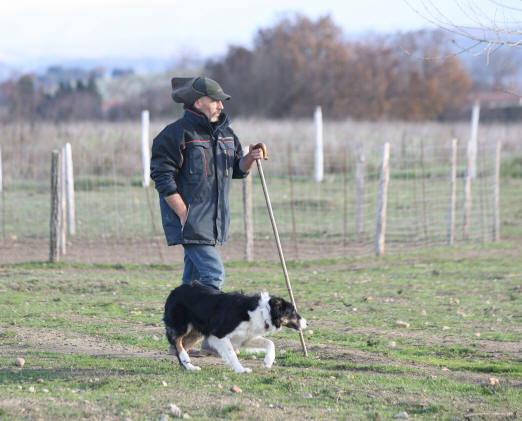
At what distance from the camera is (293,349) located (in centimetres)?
751

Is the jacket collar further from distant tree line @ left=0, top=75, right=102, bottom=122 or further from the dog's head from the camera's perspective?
distant tree line @ left=0, top=75, right=102, bottom=122

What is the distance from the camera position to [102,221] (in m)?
17.4

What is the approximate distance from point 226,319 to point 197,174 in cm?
130

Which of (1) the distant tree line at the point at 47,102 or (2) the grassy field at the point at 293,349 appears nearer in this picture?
(2) the grassy field at the point at 293,349

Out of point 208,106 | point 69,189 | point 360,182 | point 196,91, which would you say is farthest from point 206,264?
point 69,189

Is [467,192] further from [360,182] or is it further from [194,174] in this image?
[194,174]

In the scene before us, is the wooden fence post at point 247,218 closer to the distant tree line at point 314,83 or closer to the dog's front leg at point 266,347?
the dog's front leg at point 266,347

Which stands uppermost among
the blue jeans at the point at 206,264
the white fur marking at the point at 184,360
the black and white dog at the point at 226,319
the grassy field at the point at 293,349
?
the blue jeans at the point at 206,264

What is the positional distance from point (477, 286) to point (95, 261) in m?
6.64

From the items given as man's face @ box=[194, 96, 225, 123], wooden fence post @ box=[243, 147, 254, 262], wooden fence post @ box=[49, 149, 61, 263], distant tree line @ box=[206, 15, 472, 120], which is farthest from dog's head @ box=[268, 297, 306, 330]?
distant tree line @ box=[206, 15, 472, 120]

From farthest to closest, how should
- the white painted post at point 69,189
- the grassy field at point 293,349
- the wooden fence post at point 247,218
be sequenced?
the white painted post at point 69,189 < the wooden fence post at point 247,218 < the grassy field at point 293,349

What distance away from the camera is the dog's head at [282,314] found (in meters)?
6.20

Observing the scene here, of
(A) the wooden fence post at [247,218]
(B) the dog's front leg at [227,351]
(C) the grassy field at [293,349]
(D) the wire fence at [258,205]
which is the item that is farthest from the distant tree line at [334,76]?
(B) the dog's front leg at [227,351]

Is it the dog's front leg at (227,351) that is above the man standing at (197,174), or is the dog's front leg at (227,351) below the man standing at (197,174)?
below
